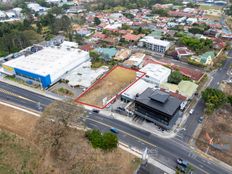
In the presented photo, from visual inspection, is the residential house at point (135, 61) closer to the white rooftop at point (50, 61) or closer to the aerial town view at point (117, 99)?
the aerial town view at point (117, 99)

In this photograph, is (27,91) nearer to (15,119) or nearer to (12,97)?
(12,97)

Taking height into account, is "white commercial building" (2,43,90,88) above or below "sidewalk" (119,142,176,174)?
above

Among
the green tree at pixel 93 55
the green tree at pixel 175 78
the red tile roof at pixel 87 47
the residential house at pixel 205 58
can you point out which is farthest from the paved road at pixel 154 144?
the residential house at pixel 205 58

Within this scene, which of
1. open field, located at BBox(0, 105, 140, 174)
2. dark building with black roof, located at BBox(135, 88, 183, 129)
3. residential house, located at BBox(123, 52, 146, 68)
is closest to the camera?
open field, located at BBox(0, 105, 140, 174)

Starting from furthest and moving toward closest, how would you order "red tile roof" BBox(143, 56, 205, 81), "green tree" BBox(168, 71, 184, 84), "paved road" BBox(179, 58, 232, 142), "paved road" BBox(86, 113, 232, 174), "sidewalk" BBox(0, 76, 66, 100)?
"red tile roof" BBox(143, 56, 205, 81)
"green tree" BBox(168, 71, 184, 84)
"sidewalk" BBox(0, 76, 66, 100)
"paved road" BBox(179, 58, 232, 142)
"paved road" BBox(86, 113, 232, 174)

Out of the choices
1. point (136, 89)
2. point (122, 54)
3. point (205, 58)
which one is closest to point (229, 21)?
point (205, 58)

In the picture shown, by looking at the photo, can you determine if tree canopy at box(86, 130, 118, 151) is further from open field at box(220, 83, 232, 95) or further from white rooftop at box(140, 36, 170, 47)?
white rooftop at box(140, 36, 170, 47)

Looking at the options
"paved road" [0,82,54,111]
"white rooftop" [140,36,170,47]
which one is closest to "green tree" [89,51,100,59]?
"white rooftop" [140,36,170,47]
